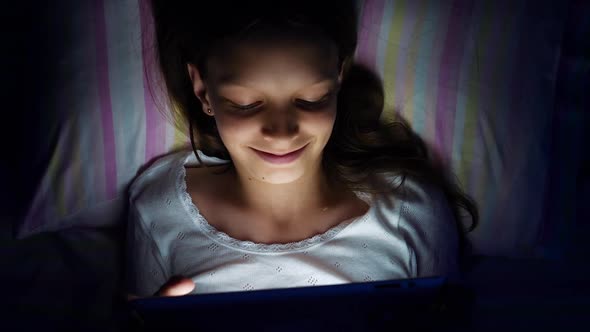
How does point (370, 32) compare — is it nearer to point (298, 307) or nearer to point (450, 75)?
point (450, 75)

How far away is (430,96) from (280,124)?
36cm

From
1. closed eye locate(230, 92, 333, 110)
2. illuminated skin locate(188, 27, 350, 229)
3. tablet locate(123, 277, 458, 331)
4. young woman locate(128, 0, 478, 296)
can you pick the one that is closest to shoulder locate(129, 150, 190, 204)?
young woman locate(128, 0, 478, 296)

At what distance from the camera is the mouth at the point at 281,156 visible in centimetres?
94

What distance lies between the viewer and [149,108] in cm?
114

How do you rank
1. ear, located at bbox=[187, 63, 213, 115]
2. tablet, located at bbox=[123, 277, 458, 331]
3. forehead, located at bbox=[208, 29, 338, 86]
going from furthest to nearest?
1. ear, located at bbox=[187, 63, 213, 115]
2. forehead, located at bbox=[208, 29, 338, 86]
3. tablet, located at bbox=[123, 277, 458, 331]

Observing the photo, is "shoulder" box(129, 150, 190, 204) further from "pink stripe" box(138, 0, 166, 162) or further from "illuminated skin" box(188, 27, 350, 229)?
"illuminated skin" box(188, 27, 350, 229)

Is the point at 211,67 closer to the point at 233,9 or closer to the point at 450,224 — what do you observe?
the point at 233,9

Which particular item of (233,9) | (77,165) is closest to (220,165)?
(77,165)

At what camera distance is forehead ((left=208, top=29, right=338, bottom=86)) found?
0.85m

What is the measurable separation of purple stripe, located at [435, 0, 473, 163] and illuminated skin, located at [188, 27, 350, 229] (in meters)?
0.23

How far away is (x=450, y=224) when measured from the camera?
3.65 ft

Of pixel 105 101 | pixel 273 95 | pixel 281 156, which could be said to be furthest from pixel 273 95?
pixel 105 101

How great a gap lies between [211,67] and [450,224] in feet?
1.80

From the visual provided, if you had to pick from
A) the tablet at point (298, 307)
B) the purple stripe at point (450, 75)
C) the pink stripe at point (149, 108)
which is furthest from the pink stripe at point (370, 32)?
the tablet at point (298, 307)
